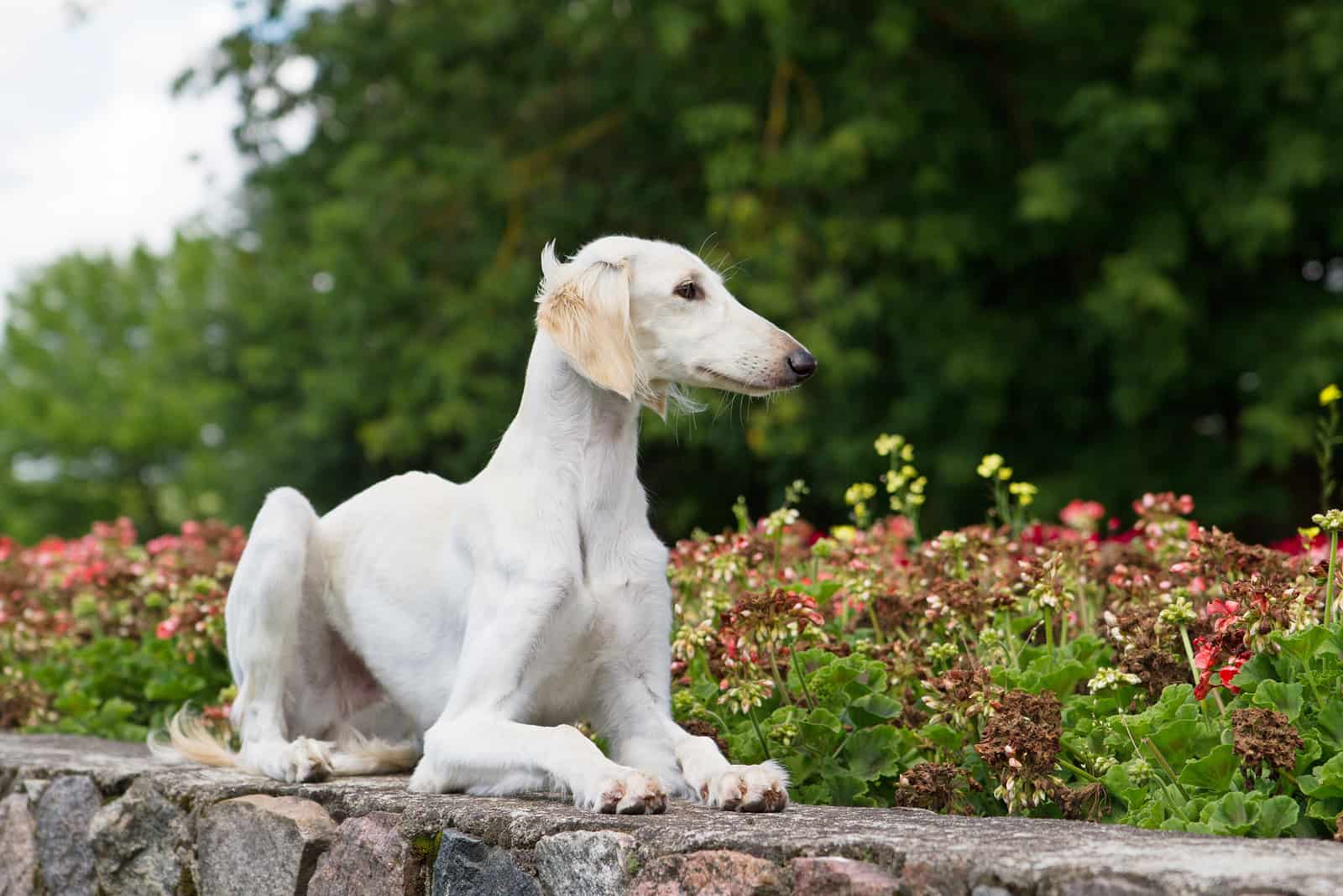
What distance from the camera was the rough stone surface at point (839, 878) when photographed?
2.36 m

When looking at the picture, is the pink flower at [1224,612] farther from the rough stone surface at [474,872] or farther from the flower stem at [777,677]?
the rough stone surface at [474,872]

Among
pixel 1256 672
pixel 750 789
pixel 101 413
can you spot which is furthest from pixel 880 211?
pixel 101 413

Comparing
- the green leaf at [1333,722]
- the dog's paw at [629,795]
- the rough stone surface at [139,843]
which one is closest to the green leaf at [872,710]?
the dog's paw at [629,795]

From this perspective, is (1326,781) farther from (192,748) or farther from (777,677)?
(192,748)

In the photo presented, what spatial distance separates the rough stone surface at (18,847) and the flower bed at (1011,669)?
664 millimetres

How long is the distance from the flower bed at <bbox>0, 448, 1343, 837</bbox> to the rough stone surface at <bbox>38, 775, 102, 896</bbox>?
24.3 inches

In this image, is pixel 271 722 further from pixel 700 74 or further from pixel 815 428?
pixel 700 74

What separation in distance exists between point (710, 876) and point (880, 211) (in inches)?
377

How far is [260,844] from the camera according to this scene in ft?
11.6

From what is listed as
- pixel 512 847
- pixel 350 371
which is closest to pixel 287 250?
pixel 350 371

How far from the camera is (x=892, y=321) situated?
1189 centimetres

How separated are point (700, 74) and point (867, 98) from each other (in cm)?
→ 196

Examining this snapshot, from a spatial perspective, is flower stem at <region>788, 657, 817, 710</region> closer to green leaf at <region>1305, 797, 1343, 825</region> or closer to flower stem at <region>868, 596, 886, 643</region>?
flower stem at <region>868, 596, 886, 643</region>

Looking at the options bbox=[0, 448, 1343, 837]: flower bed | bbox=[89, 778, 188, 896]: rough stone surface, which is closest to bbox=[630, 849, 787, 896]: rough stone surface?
bbox=[0, 448, 1343, 837]: flower bed
